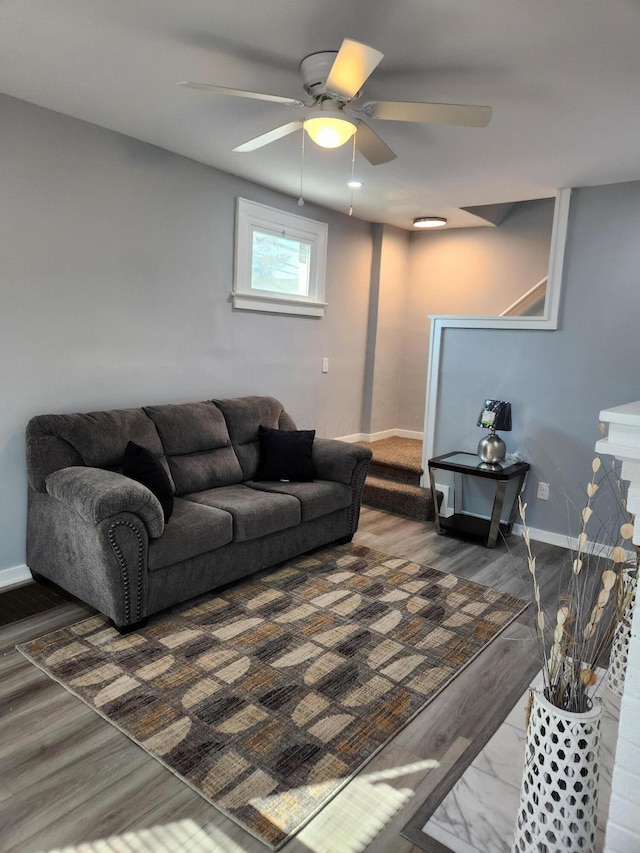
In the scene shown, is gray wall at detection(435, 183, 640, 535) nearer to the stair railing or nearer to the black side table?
the black side table

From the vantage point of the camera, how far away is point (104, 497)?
8.07 ft

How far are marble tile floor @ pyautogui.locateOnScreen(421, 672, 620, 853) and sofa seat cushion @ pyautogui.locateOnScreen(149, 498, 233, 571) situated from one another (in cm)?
155

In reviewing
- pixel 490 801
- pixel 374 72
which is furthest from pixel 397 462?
pixel 490 801

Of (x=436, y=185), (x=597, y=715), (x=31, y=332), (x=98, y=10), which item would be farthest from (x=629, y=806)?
(x=436, y=185)

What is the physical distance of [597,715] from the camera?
1285mm

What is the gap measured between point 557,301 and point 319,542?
7.63ft

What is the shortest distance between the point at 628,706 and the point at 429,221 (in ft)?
14.9

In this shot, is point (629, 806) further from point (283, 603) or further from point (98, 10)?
point (98, 10)

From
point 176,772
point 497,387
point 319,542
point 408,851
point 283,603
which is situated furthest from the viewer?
point 497,387

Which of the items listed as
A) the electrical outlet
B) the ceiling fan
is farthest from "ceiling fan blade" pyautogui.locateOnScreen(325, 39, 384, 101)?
the electrical outlet

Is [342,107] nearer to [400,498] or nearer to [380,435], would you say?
[400,498]

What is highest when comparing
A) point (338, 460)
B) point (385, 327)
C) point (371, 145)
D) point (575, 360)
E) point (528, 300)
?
point (371, 145)

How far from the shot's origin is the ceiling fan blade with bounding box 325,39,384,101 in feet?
5.79

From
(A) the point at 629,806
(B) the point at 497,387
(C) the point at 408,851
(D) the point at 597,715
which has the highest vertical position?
(B) the point at 497,387
